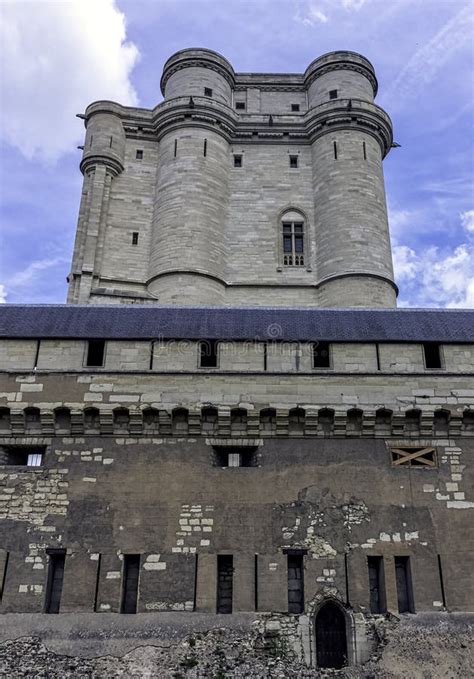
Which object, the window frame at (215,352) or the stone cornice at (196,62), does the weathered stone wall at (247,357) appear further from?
the stone cornice at (196,62)

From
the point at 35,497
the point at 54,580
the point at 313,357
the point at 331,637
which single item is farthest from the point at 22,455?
the point at 331,637

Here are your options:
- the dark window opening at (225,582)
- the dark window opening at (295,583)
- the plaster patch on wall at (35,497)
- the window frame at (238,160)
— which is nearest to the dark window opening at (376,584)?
the dark window opening at (295,583)

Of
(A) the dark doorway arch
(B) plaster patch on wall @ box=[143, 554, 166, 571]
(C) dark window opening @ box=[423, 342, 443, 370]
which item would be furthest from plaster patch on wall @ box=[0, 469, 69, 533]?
(C) dark window opening @ box=[423, 342, 443, 370]

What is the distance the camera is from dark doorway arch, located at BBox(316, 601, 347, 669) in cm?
1173

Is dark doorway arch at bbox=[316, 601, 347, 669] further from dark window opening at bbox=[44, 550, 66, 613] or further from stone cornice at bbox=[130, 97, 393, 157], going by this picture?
stone cornice at bbox=[130, 97, 393, 157]

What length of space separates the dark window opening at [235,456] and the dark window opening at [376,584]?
9.03 feet

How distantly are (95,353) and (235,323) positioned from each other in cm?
295

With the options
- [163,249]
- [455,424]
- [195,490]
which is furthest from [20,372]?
[163,249]

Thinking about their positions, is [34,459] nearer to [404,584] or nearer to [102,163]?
[404,584]

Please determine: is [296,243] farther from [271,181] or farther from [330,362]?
[330,362]

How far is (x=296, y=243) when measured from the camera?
86.1ft

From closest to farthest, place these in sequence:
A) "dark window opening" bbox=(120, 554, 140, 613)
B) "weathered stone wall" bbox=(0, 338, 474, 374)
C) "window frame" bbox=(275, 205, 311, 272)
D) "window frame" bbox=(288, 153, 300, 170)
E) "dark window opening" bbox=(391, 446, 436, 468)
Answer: "dark window opening" bbox=(120, 554, 140, 613), "dark window opening" bbox=(391, 446, 436, 468), "weathered stone wall" bbox=(0, 338, 474, 374), "window frame" bbox=(275, 205, 311, 272), "window frame" bbox=(288, 153, 300, 170)

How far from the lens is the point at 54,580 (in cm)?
1238

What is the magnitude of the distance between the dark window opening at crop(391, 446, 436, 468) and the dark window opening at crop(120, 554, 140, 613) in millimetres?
5094
